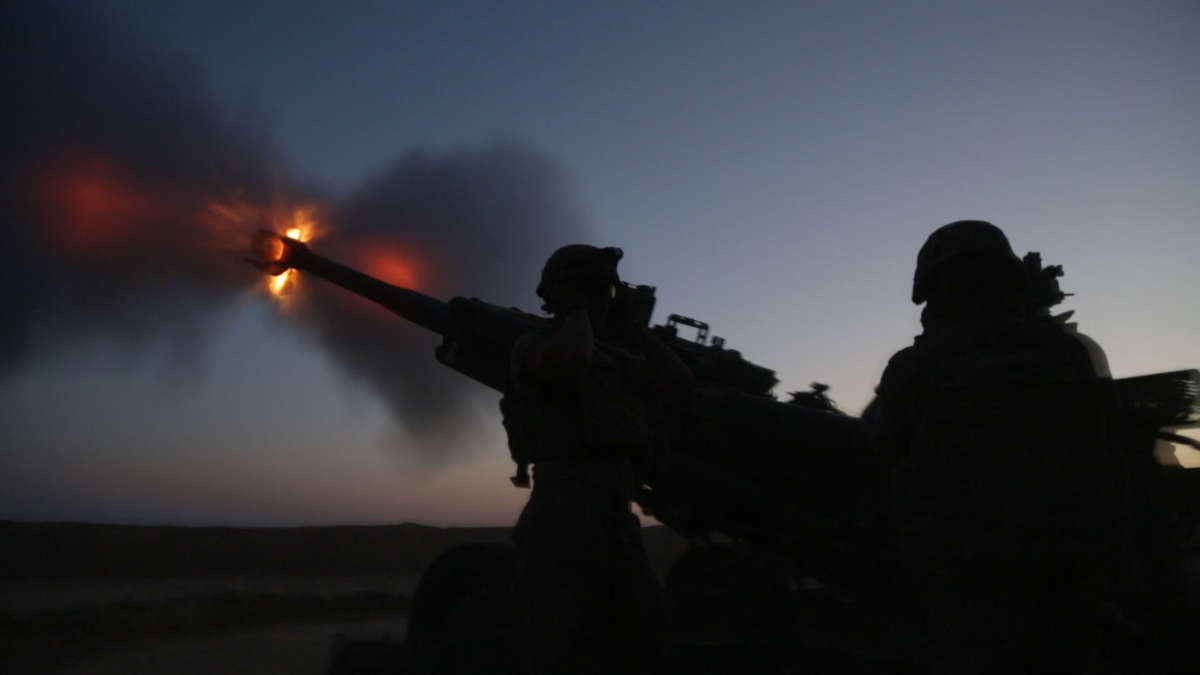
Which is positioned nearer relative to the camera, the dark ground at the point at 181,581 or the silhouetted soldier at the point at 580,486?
the silhouetted soldier at the point at 580,486

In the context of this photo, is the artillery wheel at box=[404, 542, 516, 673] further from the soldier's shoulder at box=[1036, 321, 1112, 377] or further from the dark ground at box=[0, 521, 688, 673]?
the dark ground at box=[0, 521, 688, 673]

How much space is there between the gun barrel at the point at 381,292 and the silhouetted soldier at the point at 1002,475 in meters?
5.16

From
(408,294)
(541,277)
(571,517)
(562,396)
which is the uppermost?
(408,294)

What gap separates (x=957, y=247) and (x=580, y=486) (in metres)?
1.40

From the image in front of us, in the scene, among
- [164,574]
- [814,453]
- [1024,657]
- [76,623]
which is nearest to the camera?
[1024,657]

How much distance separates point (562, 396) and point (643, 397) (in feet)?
1.33

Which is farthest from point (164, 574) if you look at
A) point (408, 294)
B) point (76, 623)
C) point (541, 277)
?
point (541, 277)

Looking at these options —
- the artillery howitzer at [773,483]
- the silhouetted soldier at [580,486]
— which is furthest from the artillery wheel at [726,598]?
the silhouetted soldier at [580,486]

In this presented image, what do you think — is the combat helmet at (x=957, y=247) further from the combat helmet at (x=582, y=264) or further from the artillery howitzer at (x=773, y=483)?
the artillery howitzer at (x=773, y=483)

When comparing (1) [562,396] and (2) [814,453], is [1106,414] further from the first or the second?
(2) [814,453]

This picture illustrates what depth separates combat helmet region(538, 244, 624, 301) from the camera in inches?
108

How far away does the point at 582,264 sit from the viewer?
108 inches

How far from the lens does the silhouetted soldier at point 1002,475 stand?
2033mm

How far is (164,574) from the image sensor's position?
694 inches
